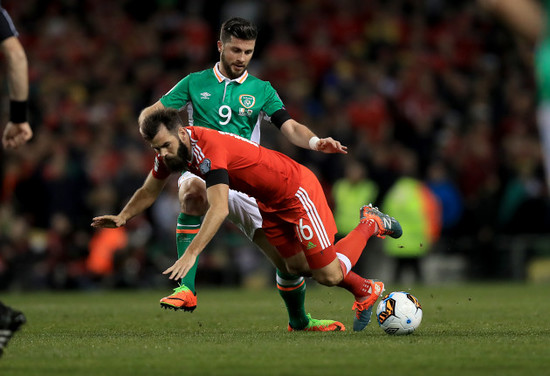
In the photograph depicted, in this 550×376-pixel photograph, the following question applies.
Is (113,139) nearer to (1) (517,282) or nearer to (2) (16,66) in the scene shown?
(1) (517,282)

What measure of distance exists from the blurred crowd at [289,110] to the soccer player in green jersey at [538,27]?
10805mm

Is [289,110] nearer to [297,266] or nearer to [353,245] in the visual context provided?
[353,245]

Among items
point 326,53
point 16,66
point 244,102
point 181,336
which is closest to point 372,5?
point 326,53

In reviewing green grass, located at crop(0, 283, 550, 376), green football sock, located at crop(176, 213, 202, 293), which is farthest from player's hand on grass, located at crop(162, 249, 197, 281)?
green football sock, located at crop(176, 213, 202, 293)

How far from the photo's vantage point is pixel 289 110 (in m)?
17.7

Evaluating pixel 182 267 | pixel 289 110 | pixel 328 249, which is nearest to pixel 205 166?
pixel 182 267

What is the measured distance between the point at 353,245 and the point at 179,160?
1.80 metres

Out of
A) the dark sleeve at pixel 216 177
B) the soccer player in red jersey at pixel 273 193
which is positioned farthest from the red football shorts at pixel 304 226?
the dark sleeve at pixel 216 177

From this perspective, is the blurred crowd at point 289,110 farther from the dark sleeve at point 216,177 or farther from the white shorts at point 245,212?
the dark sleeve at point 216,177

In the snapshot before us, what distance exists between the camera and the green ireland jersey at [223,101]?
848cm

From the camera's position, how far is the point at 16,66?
19.2 ft

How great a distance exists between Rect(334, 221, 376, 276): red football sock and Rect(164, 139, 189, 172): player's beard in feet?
5.22

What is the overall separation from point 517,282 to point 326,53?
5.78 metres

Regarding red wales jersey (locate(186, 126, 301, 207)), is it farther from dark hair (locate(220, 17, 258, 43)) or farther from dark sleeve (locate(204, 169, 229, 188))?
dark hair (locate(220, 17, 258, 43))
